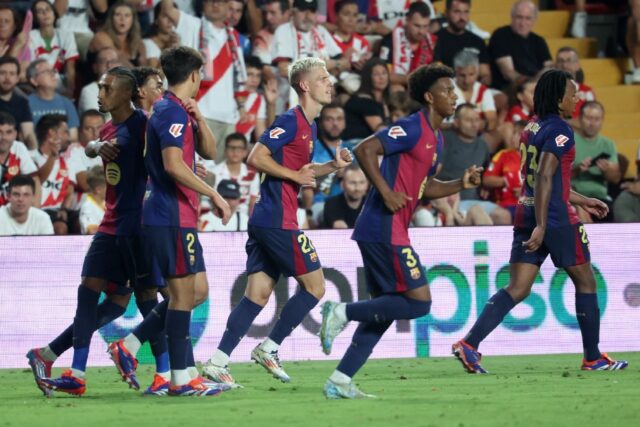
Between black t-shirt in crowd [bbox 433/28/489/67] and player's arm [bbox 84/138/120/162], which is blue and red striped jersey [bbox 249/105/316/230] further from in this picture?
black t-shirt in crowd [bbox 433/28/489/67]

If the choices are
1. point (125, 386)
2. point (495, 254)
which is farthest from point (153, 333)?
point (495, 254)

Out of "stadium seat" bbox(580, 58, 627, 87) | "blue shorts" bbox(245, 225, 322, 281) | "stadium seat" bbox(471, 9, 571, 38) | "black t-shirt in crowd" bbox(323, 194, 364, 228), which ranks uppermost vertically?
"stadium seat" bbox(471, 9, 571, 38)

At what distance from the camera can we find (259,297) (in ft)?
32.3

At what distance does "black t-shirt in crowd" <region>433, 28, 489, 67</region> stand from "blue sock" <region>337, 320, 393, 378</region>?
347 inches

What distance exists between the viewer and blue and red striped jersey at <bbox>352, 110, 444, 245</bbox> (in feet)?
27.7

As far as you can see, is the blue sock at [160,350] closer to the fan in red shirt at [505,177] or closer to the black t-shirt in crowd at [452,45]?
the fan in red shirt at [505,177]

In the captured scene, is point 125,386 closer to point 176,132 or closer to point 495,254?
point 176,132

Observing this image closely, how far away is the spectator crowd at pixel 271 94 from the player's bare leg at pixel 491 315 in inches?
152

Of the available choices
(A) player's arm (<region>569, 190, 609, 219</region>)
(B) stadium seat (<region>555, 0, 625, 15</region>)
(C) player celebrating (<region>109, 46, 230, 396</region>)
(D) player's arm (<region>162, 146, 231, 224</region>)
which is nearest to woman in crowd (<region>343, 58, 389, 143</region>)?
(B) stadium seat (<region>555, 0, 625, 15</region>)

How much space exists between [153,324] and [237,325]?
0.88m

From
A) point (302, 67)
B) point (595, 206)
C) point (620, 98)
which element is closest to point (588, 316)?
point (595, 206)

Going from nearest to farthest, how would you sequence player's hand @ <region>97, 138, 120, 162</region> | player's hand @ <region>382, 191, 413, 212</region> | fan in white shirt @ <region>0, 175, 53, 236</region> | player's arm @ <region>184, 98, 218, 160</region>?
1. player's hand @ <region>382, 191, 413, 212</region>
2. player's arm @ <region>184, 98, 218, 160</region>
3. player's hand @ <region>97, 138, 120, 162</region>
4. fan in white shirt @ <region>0, 175, 53, 236</region>

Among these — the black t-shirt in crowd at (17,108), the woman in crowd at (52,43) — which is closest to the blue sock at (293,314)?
the black t-shirt in crowd at (17,108)

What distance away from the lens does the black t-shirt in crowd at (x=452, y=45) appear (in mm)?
16750
